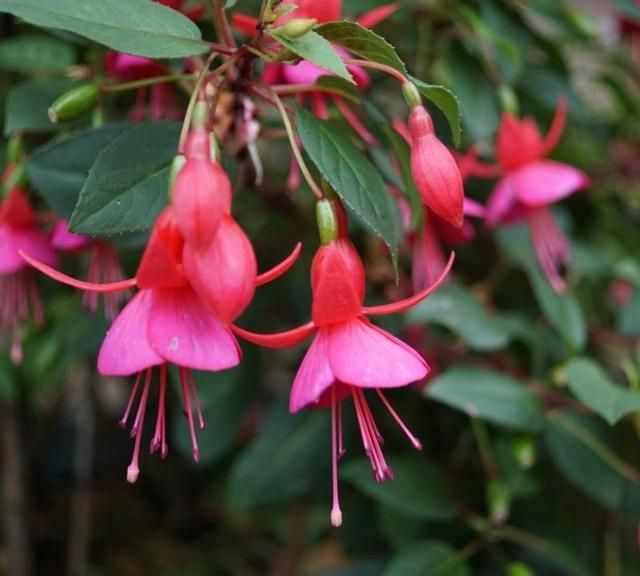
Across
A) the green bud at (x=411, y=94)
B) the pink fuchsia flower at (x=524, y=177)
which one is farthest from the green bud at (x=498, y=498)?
the green bud at (x=411, y=94)

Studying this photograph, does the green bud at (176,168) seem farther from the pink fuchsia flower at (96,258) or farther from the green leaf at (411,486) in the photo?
the green leaf at (411,486)

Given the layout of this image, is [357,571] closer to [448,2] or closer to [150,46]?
[448,2]

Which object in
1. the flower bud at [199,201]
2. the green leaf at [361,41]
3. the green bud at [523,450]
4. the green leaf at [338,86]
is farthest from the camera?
the green bud at [523,450]

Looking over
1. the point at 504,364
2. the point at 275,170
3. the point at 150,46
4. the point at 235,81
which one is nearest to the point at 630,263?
the point at 504,364

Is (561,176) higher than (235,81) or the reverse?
the reverse

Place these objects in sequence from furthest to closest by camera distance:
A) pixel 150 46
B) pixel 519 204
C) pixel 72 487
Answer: pixel 72 487 < pixel 519 204 < pixel 150 46
